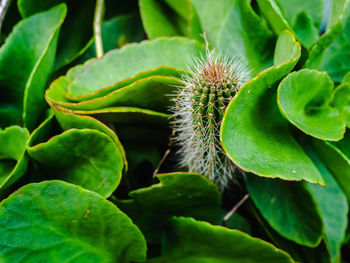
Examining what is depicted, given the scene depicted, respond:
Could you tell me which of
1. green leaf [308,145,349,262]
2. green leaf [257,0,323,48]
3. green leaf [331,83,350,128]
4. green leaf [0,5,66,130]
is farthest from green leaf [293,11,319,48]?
green leaf [0,5,66,130]

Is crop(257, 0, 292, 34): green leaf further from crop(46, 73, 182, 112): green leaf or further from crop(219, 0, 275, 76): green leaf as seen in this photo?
crop(46, 73, 182, 112): green leaf

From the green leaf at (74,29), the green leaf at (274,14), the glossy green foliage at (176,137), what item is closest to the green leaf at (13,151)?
the glossy green foliage at (176,137)

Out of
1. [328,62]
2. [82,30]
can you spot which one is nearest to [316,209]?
[328,62]

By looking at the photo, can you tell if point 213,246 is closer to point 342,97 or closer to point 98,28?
point 342,97

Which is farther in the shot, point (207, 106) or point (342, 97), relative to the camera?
point (342, 97)

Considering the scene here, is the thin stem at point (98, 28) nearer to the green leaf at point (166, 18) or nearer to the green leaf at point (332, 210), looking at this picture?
the green leaf at point (166, 18)

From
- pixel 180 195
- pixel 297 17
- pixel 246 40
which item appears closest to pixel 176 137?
pixel 180 195

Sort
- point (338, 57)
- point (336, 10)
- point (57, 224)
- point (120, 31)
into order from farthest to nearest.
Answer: point (120, 31), point (338, 57), point (336, 10), point (57, 224)
